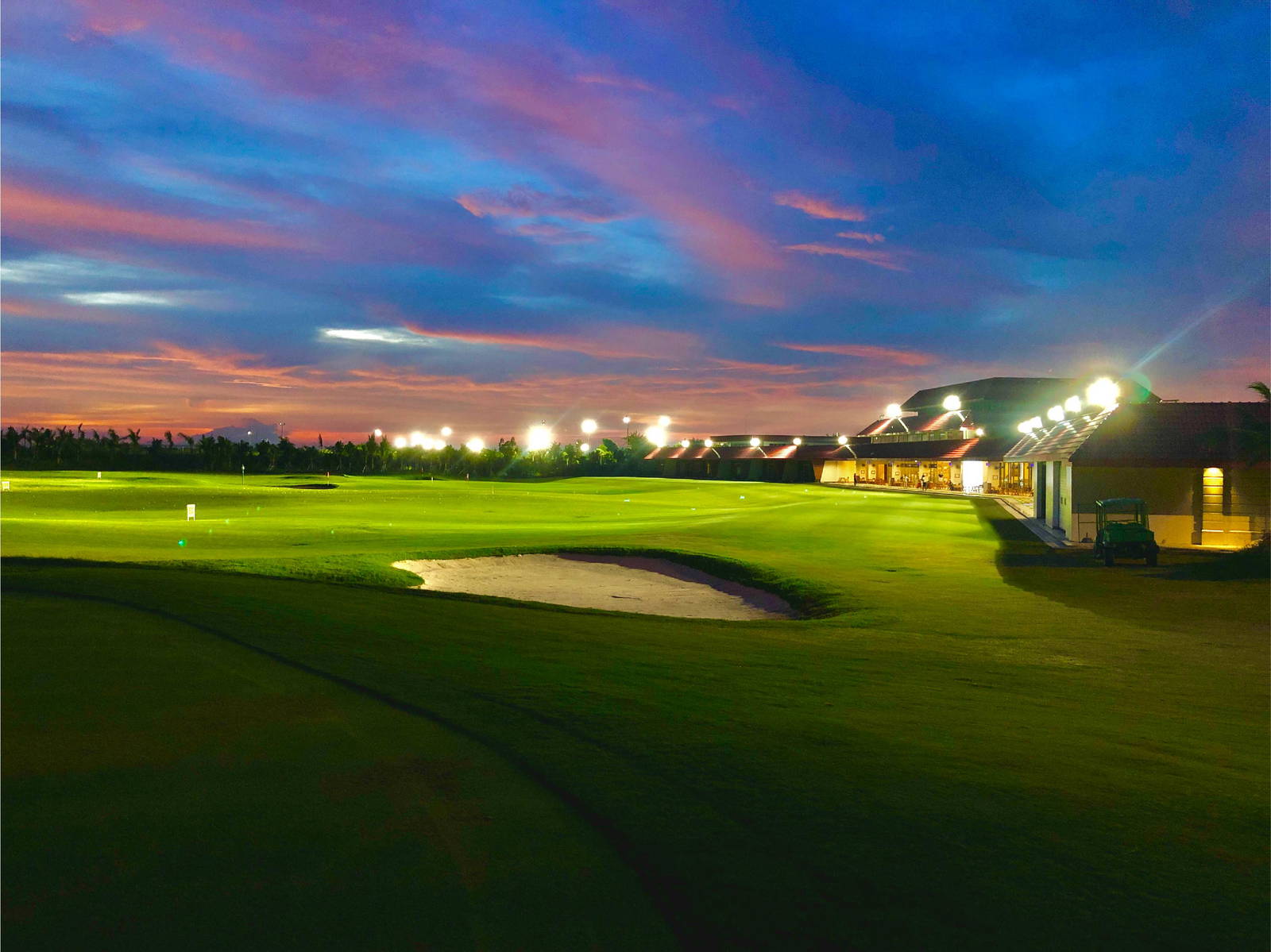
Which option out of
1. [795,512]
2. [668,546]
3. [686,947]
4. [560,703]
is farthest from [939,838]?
Answer: [795,512]

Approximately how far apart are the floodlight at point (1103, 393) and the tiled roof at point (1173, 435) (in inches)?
179

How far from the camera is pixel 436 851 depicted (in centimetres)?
488

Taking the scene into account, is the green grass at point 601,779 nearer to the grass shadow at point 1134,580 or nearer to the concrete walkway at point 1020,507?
the grass shadow at point 1134,580

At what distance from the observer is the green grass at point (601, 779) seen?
439cm

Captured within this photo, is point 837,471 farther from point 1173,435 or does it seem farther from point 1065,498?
point 1173,435

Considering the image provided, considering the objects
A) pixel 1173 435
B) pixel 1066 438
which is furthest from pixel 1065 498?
pixel 1173 435

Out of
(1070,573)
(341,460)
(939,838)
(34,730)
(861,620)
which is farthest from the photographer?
(341,460)

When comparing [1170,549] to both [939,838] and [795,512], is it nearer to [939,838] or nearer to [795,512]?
[795,512]

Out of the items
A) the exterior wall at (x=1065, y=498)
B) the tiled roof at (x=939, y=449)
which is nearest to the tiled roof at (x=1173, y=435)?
the exterior wall at (x=1065, y=498)

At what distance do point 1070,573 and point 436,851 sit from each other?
2345 cm

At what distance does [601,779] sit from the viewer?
615cm

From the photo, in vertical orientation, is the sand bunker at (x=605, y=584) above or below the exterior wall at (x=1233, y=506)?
below

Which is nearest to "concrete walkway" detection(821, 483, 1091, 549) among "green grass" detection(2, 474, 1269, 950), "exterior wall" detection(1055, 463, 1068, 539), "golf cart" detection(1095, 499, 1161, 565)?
"exterior wall" detection(1055, 463, 1068, 539)

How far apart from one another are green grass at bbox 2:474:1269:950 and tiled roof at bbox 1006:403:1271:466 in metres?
19.4
